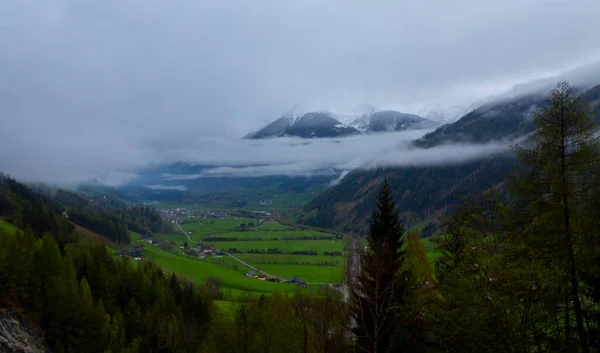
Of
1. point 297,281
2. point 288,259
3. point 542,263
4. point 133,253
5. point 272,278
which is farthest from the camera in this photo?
point 288,259

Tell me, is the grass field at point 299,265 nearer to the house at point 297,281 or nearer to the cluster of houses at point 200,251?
the house at point 297,281

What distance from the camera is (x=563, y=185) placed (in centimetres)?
1287

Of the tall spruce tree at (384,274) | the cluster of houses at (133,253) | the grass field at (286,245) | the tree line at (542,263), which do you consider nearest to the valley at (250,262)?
the grass field at (286,245)

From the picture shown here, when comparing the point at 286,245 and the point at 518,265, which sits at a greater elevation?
the point at 518,265

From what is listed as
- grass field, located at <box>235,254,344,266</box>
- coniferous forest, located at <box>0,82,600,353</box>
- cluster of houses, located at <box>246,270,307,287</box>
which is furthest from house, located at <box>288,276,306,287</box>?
coniferous forest, located at <box>0,82,600,353</box>

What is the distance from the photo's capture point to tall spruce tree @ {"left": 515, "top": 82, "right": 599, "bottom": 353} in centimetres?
1260

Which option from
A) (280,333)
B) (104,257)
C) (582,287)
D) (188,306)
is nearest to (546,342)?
(582,287)

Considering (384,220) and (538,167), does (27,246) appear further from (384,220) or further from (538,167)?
(538,167)

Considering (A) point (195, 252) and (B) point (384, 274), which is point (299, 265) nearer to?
(A) point (195, 252)

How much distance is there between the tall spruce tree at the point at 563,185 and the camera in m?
12.6

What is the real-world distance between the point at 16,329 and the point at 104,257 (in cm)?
3526

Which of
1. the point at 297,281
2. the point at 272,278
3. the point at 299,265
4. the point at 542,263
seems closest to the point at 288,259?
the point at 299,265

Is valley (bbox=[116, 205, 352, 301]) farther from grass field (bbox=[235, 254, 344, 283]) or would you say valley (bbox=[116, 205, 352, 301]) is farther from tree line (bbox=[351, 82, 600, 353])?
tree line (bbox=[351, 82, 600, 353])

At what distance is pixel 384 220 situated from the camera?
80.8 ft
